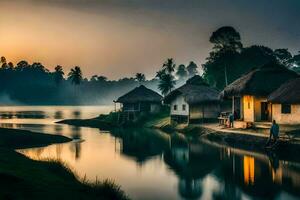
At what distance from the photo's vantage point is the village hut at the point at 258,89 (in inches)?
1682

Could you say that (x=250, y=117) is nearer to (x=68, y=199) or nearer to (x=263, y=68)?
(x=263, y=68)

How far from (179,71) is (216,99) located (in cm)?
8313

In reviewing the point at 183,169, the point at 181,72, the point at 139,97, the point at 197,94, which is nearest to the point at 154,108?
the point at 139,97

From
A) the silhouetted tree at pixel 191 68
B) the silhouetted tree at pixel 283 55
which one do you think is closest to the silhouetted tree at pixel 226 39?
the silhouetted tree at pixel 283 55

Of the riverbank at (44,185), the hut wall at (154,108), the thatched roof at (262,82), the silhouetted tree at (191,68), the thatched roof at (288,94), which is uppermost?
the silhouetted tree at (191,68)

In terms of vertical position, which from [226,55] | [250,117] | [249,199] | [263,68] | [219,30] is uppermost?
[219,30]

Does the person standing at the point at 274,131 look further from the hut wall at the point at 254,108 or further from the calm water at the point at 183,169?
the hut wall at the point at 254,108

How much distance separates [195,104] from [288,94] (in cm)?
2030

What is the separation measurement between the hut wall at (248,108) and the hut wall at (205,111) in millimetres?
11158

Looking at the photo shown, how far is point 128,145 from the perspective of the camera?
41.4 m

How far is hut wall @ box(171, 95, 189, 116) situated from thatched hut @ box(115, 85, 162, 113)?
30.4 feet

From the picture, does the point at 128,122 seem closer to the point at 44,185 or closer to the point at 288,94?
the point at 288,94

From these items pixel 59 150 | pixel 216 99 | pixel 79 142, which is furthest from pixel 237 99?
pixel 59 150

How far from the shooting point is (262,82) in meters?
43.6
